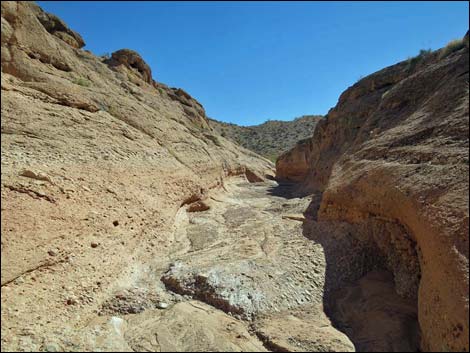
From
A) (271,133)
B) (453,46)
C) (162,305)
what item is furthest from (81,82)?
(271,133)

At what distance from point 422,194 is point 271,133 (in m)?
38.8

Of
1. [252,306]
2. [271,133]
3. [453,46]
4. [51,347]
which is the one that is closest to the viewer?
[51,347]

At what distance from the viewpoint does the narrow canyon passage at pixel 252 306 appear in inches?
118

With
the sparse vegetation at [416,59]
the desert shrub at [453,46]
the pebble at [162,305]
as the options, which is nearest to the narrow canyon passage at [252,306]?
the pebble at [162,305]

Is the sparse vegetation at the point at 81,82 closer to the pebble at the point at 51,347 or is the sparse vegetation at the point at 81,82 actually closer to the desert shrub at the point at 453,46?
the pebble at the point at 51,347

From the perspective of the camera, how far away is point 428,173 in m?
3.93

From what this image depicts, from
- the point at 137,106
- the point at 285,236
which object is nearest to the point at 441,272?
the point at 285,236

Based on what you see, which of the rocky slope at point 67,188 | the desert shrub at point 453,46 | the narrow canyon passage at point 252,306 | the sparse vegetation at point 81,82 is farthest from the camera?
the sparse vegetation at point 81,82

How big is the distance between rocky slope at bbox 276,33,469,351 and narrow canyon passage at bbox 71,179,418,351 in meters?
0.42

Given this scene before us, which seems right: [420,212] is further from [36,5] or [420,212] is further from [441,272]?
[36,5]

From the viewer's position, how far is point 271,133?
41.8 m

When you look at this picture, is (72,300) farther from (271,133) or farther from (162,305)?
(271,133)

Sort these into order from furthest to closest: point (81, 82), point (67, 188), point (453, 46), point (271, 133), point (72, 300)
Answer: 1. point (271, 133)
2. point (81, 82)
3. point (453, 46)
4. point (67, 188)
5. point (72, 300)

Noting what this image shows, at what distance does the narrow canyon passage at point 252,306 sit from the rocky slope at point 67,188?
13.4 inches
